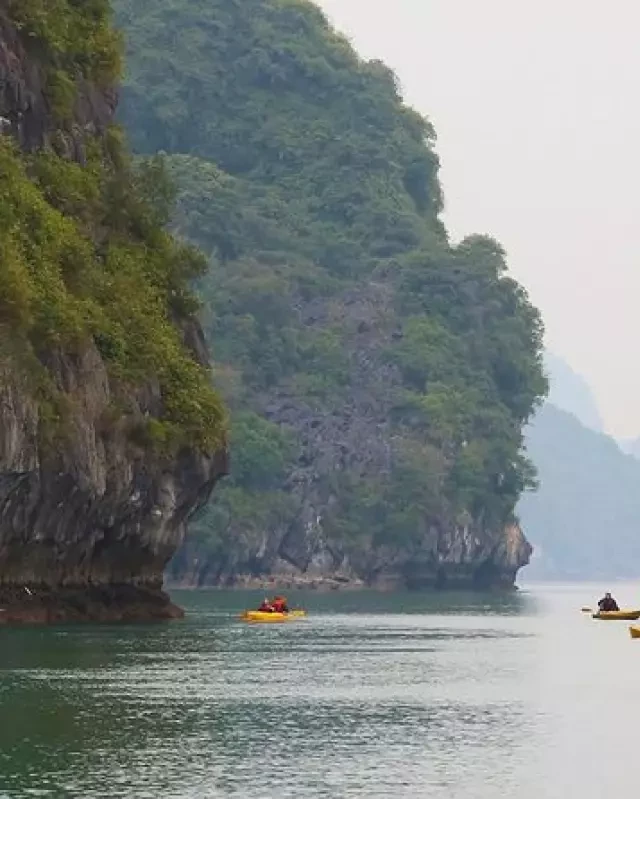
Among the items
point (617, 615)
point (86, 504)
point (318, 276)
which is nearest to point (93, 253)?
point (86, 504)

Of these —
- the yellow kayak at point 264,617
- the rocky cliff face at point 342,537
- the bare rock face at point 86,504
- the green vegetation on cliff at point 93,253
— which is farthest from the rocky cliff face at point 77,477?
the rocky cliff face at point 342,537

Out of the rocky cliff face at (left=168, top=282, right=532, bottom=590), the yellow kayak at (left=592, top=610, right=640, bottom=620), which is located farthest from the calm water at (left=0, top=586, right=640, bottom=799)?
the rocky cliff face at (left=168, top=282, right=532, bottom=590)

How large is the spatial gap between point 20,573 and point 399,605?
175 ft

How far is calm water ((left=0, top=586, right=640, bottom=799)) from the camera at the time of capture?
37.7m

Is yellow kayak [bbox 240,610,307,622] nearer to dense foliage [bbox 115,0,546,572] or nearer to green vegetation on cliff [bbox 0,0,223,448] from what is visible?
green vegetation on cliff [bbox 0,0,223,448]

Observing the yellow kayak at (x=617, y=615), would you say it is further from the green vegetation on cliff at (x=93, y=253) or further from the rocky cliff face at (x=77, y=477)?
the green vegetation on cliff at (x=93, y=253)

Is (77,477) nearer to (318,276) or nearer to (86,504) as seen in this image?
(86,504)

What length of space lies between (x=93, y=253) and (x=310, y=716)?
154ft

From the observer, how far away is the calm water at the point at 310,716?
37.7 metres

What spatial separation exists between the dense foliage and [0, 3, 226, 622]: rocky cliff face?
64.8 metres

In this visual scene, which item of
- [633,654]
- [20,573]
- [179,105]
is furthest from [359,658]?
[179,105]

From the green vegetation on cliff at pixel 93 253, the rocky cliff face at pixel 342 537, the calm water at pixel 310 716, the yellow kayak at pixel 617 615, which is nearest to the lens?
the calm water at pixel 310 716

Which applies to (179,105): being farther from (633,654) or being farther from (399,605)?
(633,654)

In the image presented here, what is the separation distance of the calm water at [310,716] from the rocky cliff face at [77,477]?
3859 mm
